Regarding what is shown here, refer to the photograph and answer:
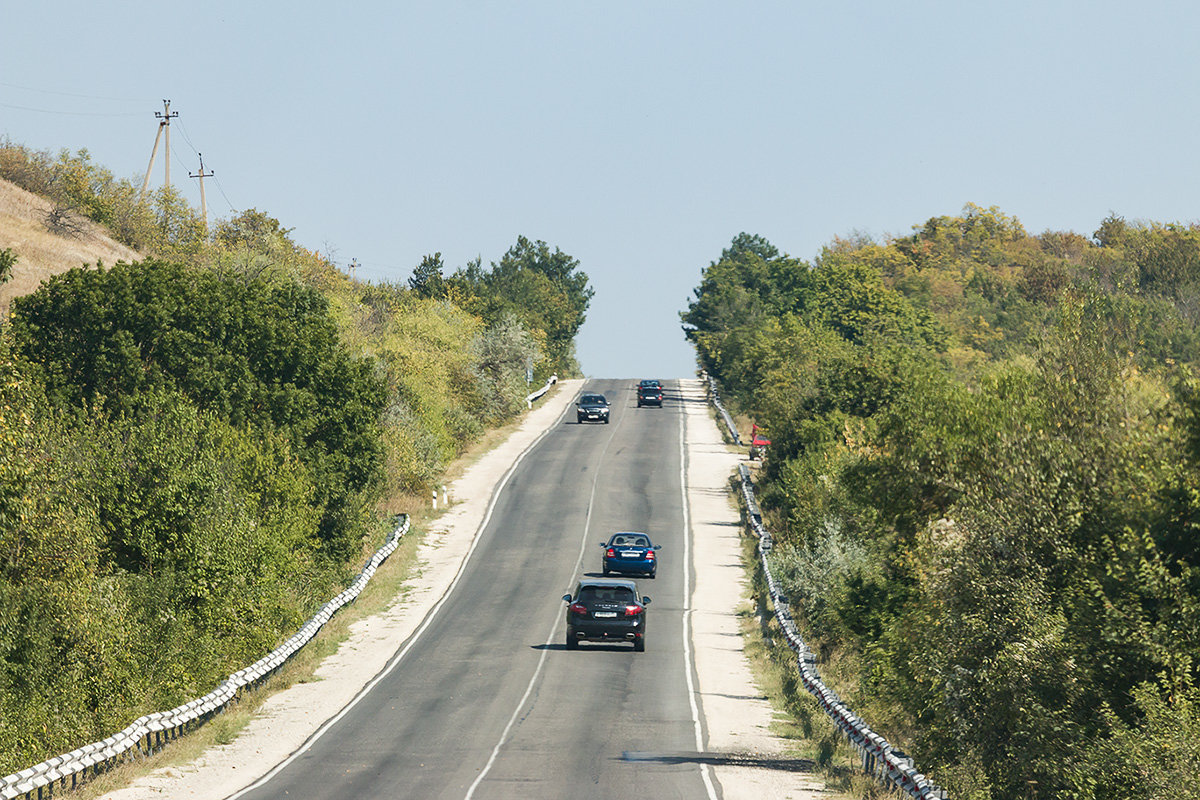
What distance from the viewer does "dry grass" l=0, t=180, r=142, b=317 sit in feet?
247

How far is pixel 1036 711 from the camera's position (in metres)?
17.1

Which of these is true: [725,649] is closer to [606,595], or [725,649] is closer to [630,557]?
[606,595]

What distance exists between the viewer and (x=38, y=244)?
81.5 meters

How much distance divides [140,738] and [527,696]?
9.71 m

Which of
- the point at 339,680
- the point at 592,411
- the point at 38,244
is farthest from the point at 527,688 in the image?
the point at 38,244

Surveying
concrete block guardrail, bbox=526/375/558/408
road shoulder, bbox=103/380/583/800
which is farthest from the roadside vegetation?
concrete block guardrail, bbox=526/375/558/408

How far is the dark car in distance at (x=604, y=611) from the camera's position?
3497 cm

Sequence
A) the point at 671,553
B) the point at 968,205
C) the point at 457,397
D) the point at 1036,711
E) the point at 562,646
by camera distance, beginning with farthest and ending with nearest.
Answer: the point at 968,205, the point at 457,397, the point at 671,553, the point at 562,646, the point at 1036,711

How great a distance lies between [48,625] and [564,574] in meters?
27.1

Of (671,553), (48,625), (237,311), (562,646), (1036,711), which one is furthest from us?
(671,553)

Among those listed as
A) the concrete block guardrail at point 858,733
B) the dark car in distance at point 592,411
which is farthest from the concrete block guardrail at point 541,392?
the concrete block guardrail at point 858,733

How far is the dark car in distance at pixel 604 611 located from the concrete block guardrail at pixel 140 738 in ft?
A: 23.1

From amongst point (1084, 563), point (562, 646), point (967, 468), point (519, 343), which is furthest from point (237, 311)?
point (519, 343)

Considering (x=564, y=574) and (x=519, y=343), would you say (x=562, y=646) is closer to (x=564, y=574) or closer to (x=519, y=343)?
(x=564, y=574)
